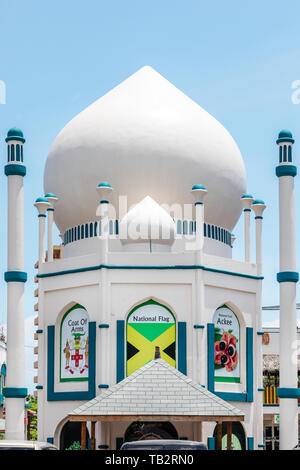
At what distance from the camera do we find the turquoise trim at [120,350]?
107 feet

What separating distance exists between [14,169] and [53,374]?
736 centimetres

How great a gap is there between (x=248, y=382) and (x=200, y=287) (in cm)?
400

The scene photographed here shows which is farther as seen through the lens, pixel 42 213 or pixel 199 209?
pixel 42 213

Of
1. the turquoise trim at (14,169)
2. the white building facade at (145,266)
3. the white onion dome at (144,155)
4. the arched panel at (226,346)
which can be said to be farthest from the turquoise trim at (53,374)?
the turquoise trim at (14,169)

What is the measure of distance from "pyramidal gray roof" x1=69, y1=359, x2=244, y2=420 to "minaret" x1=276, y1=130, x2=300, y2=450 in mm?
6886

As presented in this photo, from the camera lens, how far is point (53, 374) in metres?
34.3

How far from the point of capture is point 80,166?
37.2 m

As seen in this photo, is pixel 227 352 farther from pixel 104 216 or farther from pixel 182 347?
pixel 104 216

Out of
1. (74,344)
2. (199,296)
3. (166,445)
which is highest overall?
(199,296)

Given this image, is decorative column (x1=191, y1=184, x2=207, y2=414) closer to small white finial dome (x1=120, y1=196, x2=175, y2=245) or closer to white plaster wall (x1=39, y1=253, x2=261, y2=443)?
white plaster wall (x1=39, y1=253, x2=261, y2=443)

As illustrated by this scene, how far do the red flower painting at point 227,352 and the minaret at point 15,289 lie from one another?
682 centimetres

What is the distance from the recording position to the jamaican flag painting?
108 feet

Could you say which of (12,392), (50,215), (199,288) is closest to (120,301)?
(199,288)

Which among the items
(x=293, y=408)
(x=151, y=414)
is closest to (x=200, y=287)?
(x=293, y=408)
